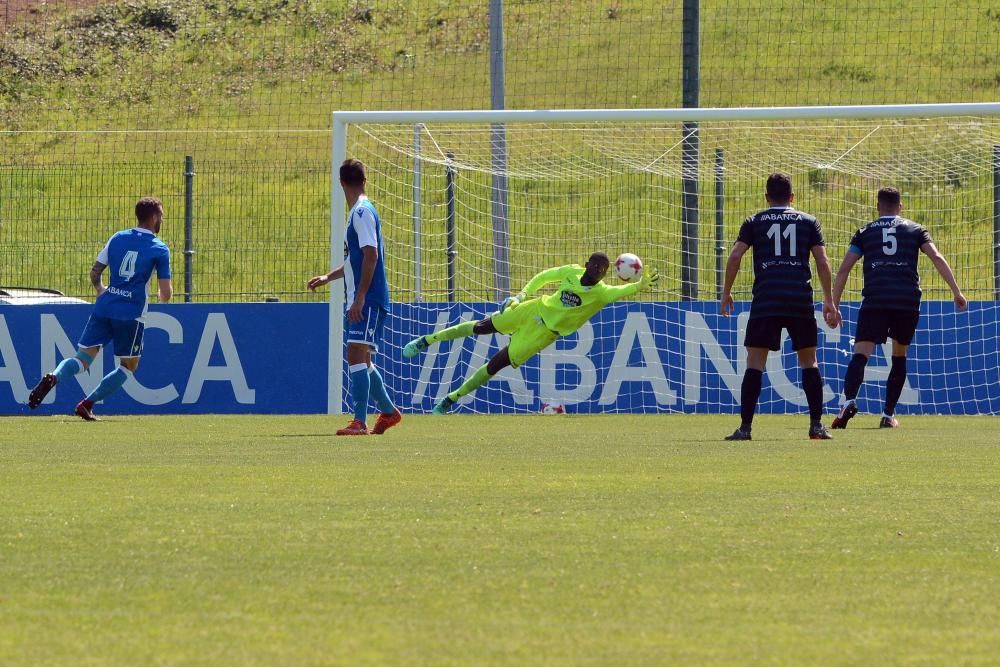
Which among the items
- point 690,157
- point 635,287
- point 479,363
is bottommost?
point 479,363

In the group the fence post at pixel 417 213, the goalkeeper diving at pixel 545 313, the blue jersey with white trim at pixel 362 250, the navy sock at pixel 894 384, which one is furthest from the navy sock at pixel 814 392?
the fence post at pixel 417 213

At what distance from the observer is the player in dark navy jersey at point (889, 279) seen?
12984mm

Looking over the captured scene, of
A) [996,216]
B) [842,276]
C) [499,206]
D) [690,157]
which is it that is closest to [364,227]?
[842,276]

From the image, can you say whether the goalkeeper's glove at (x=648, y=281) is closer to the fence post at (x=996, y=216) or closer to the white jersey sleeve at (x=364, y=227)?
the white jersey sleeve at (x=364, y=227)

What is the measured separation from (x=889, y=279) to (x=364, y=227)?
4.25 metres

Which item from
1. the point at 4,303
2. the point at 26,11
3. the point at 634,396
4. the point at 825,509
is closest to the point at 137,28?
the point at 26,11

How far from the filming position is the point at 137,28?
119ft

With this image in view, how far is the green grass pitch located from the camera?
407cm

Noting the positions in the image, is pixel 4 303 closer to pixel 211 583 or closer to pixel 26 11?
pixel 211 583

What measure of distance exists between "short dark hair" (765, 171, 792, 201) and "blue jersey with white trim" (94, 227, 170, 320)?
5105 mm

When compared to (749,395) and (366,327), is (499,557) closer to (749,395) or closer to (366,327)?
(749,395)

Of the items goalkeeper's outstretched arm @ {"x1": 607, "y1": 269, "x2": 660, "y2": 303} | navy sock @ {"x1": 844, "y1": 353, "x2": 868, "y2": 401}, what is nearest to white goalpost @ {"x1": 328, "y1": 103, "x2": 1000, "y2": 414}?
goalkeeper's outstretched arm @ {"x1": 607, "y1": 269, "x2": 660, "y2": 303}

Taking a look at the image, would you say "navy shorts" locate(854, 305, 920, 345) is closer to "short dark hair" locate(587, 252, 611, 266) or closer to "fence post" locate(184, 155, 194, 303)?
"short dark hair" locate(587, 252, 611, 266)

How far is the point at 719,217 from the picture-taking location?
1688 centimetres
